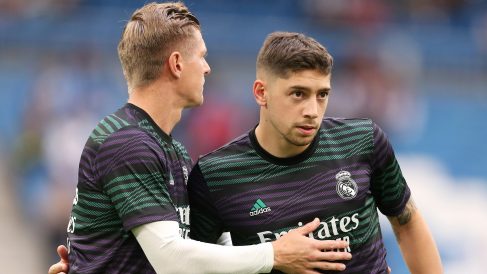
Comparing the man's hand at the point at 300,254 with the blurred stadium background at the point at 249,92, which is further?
the blurred stadium background at the point at 249,92

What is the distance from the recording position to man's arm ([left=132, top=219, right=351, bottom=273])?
4.36 m

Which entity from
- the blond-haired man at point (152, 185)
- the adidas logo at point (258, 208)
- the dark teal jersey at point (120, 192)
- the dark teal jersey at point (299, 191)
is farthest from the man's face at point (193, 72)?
the adidas logo at point (258, 208)

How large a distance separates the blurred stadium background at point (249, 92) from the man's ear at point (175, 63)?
6440mm

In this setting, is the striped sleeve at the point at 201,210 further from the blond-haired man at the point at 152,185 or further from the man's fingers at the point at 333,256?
the man's fingers at the point at 333,256

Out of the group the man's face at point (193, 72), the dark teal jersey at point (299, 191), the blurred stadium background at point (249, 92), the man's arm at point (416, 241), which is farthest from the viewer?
the blurred stadium background at point (249, 92)

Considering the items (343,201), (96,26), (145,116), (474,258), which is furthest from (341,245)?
(96,26)

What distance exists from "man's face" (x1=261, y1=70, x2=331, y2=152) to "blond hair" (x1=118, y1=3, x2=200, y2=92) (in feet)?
1.70

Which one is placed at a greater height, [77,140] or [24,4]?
[24,4]

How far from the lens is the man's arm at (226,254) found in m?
4.36

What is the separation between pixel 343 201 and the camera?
489 centimetres

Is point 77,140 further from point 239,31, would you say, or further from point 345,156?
point 345,156

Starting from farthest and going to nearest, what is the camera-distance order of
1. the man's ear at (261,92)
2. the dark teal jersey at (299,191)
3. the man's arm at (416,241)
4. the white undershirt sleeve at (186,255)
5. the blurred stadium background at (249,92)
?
the blurred stadium background at (249,92) → the man's arm at (416,241) → the man's ear at (261,92) → the dark teal jersey at (299,191) → the white undershirt sleeve at (186,255)

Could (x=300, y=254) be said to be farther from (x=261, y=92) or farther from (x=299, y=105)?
(x=261, y=92)

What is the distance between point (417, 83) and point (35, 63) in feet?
17.7
